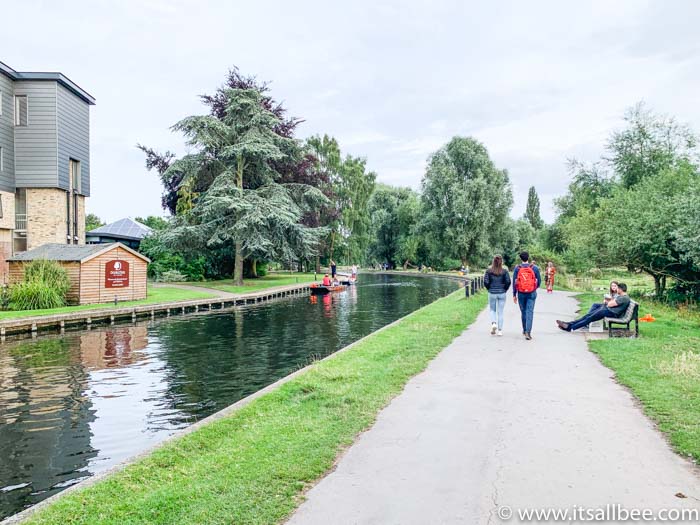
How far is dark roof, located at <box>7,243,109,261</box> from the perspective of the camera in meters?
23.9

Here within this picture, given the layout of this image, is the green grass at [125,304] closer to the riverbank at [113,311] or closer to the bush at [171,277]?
the riverbank at [113,311]

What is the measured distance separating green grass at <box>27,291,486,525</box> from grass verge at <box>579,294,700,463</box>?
11.0 ft

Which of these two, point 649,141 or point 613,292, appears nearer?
point 613,292

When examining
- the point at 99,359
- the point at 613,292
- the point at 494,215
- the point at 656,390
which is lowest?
the point at 99,359

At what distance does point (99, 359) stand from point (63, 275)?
1089cm

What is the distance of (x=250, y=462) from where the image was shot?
5.29 meters

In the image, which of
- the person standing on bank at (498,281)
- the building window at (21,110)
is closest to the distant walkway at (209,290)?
the building window at (21,110)

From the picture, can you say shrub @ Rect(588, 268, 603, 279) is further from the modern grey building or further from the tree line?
the modern grey building

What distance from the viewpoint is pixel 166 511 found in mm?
4340

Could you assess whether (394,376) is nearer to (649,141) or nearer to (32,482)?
(32,482)

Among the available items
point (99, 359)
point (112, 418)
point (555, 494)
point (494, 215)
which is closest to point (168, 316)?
point (99, 359)

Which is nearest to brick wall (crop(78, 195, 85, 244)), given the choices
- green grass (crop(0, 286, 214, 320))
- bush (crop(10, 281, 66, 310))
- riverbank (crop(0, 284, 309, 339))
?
green grass (crop(0, 286, 214, 320))

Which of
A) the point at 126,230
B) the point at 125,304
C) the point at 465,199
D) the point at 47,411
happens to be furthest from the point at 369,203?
the point at 47,411

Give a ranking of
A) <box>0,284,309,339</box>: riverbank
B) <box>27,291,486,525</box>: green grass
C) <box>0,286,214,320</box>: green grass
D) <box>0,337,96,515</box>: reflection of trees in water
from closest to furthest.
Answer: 1. <box>27,291,486,525</box>: green grass
2. <box>0,337,96,515</box>: reflection of trees in water
3. <box>0,284,309,339</box>: riverbank
4. <box>0,286,214,320</box>: green grass
